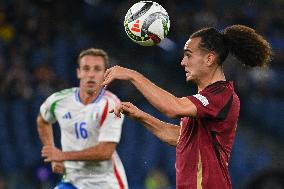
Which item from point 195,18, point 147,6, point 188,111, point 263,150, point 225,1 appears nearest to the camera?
point 188,111

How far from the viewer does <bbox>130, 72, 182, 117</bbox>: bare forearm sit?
15.5 feet

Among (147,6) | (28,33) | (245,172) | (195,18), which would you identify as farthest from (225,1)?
(147,6)

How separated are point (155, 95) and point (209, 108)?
405 mm

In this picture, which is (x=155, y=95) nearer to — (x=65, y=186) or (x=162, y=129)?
(x=162, y=129)

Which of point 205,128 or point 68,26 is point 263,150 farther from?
point 205,128

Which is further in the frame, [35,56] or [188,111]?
[35,56]

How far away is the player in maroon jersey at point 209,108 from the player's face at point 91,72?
7.29 ft

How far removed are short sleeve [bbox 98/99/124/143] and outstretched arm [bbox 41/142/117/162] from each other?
0.06 m

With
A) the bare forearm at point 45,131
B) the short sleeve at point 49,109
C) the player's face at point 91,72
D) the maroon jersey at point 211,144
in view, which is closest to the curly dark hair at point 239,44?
the maroon jersey at point 211,144

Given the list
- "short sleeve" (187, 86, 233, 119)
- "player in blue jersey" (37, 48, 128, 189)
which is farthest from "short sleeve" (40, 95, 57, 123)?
"short sleeve" (187, 86, 233, 119)

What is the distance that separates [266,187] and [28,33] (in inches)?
218

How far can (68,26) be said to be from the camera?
14.8m

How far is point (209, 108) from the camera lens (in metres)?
4.91

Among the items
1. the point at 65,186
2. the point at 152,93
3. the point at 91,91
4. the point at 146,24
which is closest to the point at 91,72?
the point at 91,91
